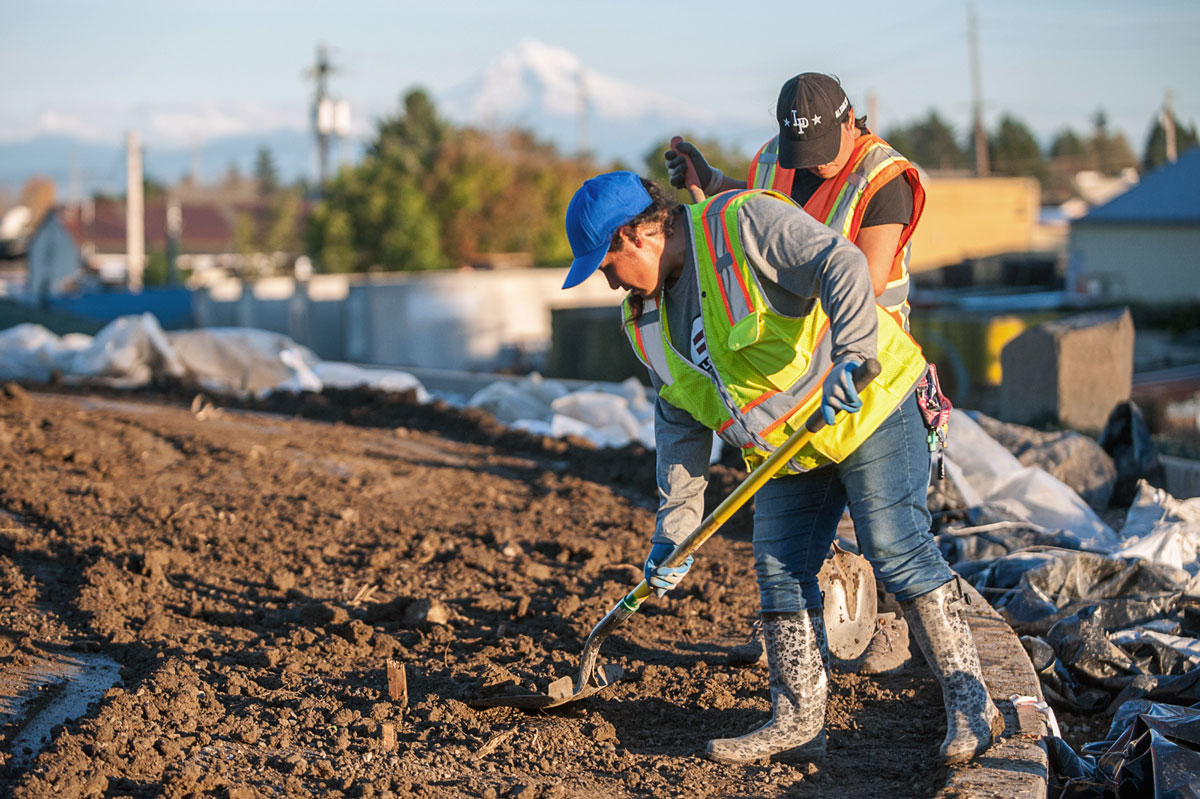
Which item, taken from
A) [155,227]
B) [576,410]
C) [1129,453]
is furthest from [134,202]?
[1129,453]

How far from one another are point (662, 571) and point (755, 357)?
2.21 ft

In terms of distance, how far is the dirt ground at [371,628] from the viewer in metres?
3.11

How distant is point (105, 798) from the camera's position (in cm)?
291

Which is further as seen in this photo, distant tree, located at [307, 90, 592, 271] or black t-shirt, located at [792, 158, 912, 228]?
distant tree, located at [307, 90, 592, 271]

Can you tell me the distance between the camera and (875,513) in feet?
9.62

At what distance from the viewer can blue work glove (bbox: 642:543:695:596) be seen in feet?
10.6

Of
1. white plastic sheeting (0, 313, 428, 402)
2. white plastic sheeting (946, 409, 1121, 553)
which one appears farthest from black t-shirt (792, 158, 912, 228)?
white plastic sheeting (0, 313, 428, 402)

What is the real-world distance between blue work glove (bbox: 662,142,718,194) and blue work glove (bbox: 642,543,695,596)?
1290 millimetres

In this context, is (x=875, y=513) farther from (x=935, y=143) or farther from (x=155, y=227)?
(x=935, y=143)

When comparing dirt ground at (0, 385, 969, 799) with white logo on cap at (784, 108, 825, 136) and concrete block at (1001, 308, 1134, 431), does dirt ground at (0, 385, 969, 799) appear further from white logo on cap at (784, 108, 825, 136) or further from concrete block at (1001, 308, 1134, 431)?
concrete block at (1001, 308, 1134, 431)

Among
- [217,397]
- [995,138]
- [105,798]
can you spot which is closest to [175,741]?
Answer: [105,798]

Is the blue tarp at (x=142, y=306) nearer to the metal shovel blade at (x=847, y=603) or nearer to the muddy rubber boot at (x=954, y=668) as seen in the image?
the metal shovel blade at (x=847, y=603)

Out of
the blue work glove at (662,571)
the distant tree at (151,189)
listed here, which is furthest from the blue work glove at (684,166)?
the distant tree at (151,189)

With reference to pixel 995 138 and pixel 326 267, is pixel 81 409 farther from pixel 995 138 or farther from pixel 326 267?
pixel 995 138
